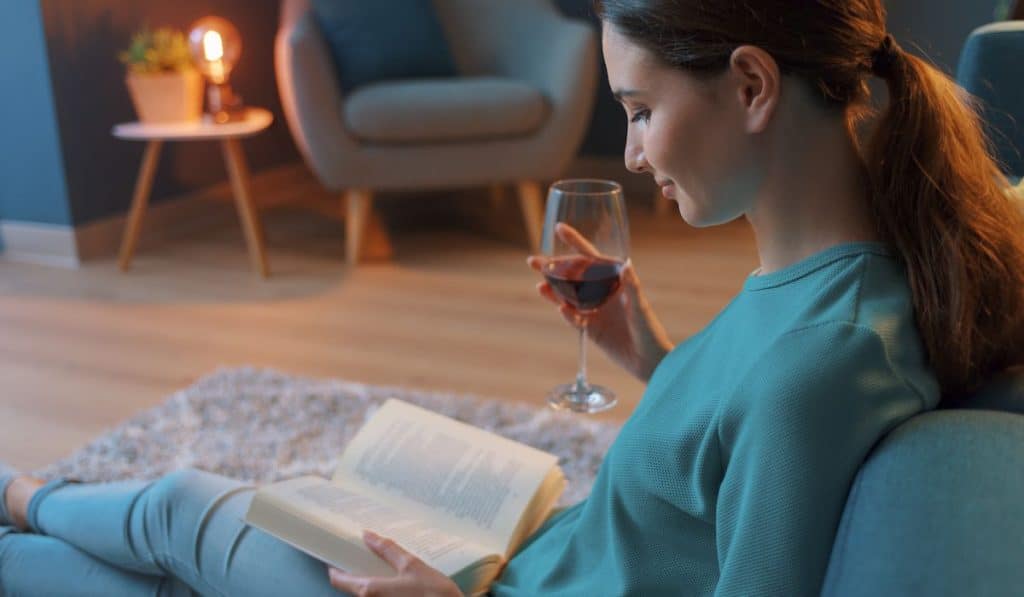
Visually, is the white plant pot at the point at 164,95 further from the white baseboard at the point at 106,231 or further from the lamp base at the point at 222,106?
the white baseboard at the point at 106,231

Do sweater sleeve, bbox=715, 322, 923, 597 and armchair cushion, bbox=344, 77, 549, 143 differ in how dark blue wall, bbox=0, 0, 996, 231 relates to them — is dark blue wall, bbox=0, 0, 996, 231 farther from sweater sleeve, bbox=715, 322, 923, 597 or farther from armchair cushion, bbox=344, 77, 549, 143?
sweater sleeve, bbox=715, 322, 923, 597

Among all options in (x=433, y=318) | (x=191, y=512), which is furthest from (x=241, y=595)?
(x=433, y=318)

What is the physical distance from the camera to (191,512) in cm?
110

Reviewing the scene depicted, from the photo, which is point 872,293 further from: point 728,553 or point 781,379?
point 728,553

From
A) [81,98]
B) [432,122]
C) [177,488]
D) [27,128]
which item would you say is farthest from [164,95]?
[177,488]

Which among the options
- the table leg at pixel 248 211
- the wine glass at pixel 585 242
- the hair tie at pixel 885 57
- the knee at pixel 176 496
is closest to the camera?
the hair tie at pixel 885 57

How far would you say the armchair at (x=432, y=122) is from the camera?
116 inches

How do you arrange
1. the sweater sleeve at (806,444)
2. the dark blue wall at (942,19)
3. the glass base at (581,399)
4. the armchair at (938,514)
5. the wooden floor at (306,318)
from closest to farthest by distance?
the armchair at (938,514), the sweater sleeve at (806,444), the glass base at (581,399), the wooden floor at (306,318), the dark blue wall at (942,19)

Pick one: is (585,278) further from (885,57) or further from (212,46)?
(212,46)

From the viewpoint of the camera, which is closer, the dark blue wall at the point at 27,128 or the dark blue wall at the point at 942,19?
the dark blue wall at the point at 27,128

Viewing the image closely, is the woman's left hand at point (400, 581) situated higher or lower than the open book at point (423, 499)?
higher

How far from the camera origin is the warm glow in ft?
9.78

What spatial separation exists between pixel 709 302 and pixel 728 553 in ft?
6.72

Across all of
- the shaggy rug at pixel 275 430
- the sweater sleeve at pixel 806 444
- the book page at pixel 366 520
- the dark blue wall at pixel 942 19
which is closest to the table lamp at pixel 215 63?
the shaggy rug at pixel 275 430
